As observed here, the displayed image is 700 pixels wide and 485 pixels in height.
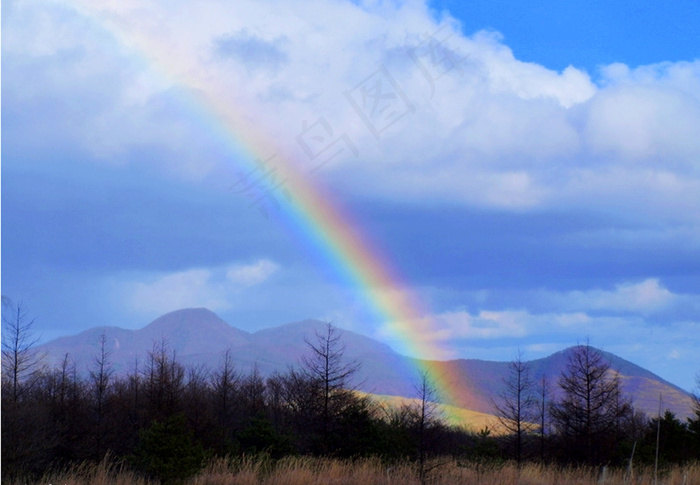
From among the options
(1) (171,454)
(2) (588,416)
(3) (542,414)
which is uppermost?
(1) (171,454)

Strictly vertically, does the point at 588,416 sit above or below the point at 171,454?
below

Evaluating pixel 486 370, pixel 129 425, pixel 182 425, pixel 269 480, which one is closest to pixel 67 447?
pixel 129 425

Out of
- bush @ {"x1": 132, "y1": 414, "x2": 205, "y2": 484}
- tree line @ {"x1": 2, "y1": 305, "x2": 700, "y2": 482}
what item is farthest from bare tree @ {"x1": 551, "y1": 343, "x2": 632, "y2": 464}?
bush @ {"x1": 132, "y1": 414, "x2": 205, "y2": 484}

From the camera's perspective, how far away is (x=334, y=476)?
54.0 feet

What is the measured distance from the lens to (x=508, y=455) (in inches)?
1479

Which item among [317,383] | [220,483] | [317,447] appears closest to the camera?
[220,483]

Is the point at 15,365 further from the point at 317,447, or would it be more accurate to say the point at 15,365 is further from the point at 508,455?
the point at 508,455

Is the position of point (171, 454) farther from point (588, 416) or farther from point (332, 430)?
point (588, 416)

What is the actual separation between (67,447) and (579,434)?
77.9 ft

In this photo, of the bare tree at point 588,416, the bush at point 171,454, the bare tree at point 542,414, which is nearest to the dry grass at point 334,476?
the bush at point 171,454

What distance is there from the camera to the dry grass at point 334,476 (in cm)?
1521

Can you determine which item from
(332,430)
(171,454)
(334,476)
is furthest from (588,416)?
(171,454)

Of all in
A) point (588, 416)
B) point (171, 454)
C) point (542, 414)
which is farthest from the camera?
point (542, 414)

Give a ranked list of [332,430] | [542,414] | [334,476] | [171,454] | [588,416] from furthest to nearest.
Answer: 1. [542,414]
2. [588,416]
3. [332,430]
4. [334,476]
5. [171,454]
